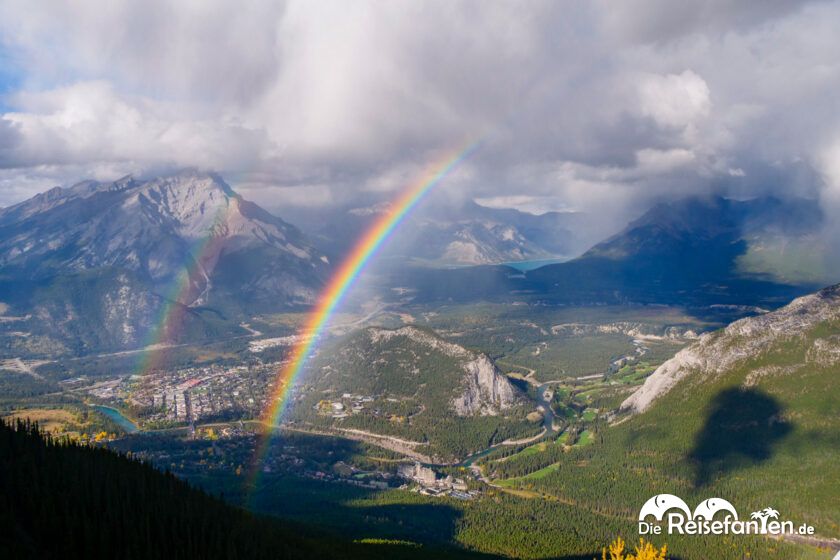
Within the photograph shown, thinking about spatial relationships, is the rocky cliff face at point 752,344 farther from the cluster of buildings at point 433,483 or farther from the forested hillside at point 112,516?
Answer: the forested hillside at point 112,516

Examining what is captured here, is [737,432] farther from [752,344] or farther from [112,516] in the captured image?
[112,516]

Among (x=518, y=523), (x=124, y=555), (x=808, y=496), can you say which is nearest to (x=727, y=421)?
(x=808, y=496)

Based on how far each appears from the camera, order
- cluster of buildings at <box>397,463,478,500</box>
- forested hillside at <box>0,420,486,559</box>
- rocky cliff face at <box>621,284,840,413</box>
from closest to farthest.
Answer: forested hillside at <box>0,420,486,559</box>, cluster of buildings at <box>397,463,478,500</box>, rocky cliff face at <box>621,284,840,413</box>

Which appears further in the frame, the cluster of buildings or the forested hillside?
the cluster of buildings

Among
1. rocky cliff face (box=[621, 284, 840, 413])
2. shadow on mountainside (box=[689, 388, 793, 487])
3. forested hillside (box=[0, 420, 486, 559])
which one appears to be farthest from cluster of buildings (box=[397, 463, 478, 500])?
rocky cliff face (box=[621, 284, 840, 413])

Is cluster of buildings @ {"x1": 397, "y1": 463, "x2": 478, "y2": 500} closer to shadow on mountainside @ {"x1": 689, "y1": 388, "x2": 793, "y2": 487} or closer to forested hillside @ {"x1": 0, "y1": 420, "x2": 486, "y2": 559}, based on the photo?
forested hillside @ {"x1": 0, "y1": 420, "x2": 486, "y2": 559}

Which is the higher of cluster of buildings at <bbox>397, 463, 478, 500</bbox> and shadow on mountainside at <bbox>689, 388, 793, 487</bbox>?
shadow on mountainside at <bbox>689, 388, 793, 487</bbox>

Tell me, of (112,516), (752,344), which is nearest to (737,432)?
(752,344)
